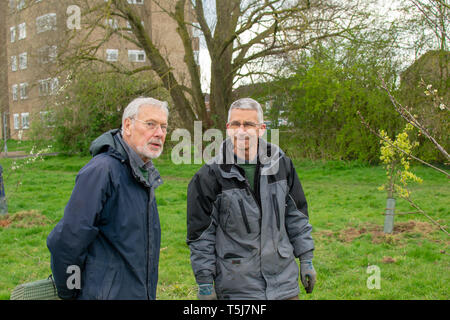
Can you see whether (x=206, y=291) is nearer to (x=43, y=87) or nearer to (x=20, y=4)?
(x=43, y=87)

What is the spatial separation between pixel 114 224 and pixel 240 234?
805 mm

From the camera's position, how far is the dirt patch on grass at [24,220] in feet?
24.9

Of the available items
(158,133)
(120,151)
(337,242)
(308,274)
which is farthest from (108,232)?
(337,242)

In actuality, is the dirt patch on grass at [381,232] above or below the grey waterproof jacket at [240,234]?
below

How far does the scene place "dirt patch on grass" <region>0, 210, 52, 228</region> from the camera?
24.9 feet

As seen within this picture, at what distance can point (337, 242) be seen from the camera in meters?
6.51

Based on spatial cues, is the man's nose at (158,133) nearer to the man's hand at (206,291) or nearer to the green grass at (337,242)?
the man's hand at (206,291)

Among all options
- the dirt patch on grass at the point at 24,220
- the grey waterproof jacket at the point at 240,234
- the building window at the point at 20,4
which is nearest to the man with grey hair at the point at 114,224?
the grey waterproof jacket at the point at 240,234

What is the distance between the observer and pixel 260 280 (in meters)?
2.62

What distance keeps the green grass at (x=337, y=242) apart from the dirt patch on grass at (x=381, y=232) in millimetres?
15

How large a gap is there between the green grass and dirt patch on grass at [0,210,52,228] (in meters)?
0.02

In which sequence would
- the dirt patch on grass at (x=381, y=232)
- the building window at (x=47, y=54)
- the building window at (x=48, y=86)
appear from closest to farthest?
1. the dirt patch on grass at (x=381, y=232)
2. the building window at (x=48, y=86)
3. the building window at (x=47, y=54)

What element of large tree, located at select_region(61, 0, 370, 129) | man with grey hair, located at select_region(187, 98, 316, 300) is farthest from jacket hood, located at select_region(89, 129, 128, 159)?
large tree, located at select_region(61, 0, 370, 129)
